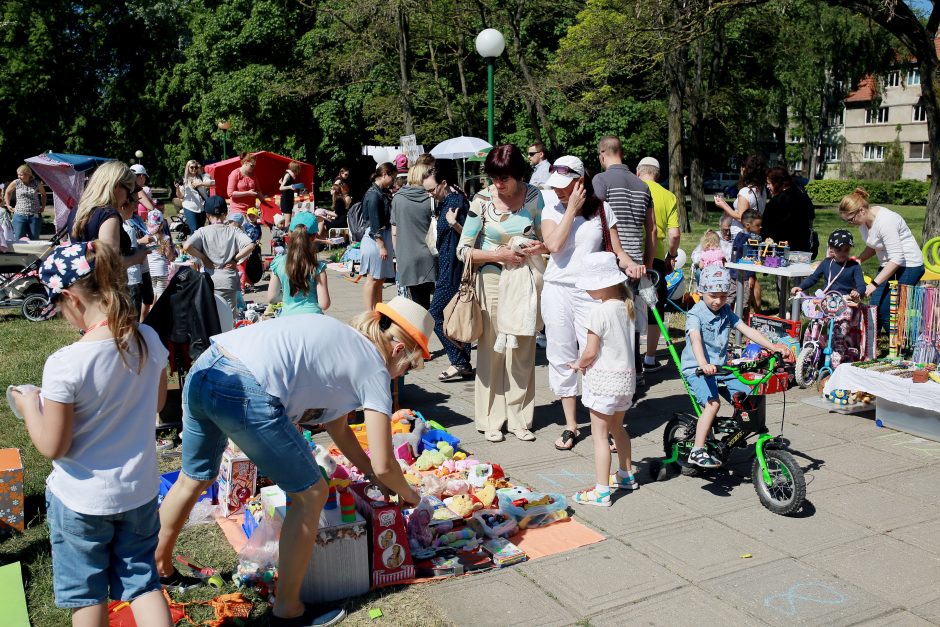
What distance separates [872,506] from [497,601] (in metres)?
2.59

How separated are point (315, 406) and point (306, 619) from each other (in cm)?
103

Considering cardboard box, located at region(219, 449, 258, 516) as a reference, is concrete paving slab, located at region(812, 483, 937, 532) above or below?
below

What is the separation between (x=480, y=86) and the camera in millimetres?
32094

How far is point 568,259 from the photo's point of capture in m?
6.07

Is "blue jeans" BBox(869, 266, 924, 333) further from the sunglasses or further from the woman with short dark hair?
the sunglasses

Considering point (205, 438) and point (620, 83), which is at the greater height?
point (620, 83)

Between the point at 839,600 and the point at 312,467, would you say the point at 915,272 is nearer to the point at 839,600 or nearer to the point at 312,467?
the point at 839,600

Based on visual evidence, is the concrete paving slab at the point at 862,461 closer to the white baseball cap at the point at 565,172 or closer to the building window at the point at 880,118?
the white baseball cap at the point at 565,172

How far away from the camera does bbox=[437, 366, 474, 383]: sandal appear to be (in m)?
8.20

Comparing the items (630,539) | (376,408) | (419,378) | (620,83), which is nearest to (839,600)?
(630,539)

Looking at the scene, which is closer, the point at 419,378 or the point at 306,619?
the point at 306,619

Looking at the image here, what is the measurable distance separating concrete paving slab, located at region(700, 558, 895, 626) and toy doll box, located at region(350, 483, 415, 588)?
1.47 m

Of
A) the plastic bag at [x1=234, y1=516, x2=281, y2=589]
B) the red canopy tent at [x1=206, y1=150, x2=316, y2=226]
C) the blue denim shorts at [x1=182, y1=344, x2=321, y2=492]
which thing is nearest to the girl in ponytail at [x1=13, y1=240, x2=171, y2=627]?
the blue denim shorts at [x1=182, y1=344, x2=321, y2=492]

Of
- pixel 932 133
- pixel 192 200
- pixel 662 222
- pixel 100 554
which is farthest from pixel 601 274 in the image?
pixel 192 200
